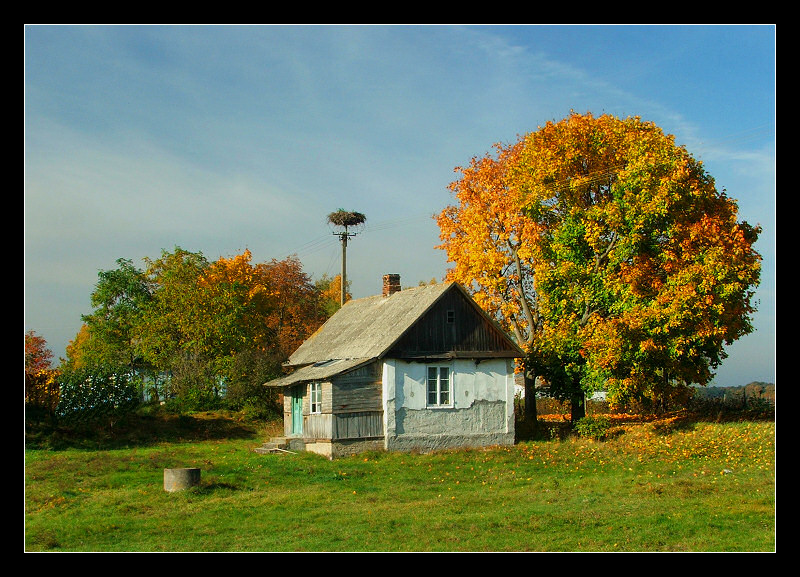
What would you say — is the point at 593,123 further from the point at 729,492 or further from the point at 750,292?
the point at 729,492

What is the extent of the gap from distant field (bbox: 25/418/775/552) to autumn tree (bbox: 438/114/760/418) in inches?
125

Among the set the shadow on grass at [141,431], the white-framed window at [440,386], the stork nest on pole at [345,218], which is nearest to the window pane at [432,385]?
the white-framed window at [440,386]

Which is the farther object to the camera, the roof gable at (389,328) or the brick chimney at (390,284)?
the brick chimney at (390,284)

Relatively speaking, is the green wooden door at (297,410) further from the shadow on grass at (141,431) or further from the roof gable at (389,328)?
the shadow on grass at (141,431)

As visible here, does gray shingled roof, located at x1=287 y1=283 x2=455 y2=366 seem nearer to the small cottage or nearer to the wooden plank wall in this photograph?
the small cottage

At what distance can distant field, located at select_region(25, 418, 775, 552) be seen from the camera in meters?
15.2

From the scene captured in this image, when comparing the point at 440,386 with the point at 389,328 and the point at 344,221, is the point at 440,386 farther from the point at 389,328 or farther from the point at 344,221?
the point at 344,221

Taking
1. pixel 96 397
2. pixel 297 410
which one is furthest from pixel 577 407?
pixel 96 397

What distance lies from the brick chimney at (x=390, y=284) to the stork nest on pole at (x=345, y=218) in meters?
15.2

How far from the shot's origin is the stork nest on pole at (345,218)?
50.9 m

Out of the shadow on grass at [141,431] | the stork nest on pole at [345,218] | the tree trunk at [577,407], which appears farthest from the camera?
the stork nest on pole at [345,218]

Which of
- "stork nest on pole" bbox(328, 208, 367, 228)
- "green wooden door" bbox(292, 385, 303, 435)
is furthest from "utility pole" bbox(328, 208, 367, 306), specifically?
"green wooden door" bbox(292, 385, 303, 435)

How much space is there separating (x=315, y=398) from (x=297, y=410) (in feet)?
12.5
